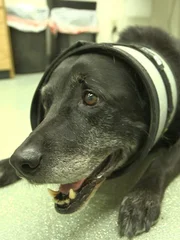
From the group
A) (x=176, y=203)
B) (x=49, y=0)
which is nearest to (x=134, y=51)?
(x=176, y=203)

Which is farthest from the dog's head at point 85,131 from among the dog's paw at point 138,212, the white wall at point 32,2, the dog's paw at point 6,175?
the white wall at point 32,2

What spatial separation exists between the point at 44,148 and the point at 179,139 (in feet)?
1.89

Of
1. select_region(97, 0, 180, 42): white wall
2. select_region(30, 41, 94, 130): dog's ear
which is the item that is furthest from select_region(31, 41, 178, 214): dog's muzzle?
select_region(97, 0, 180, 42): white wall

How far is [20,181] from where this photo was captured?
115 cm

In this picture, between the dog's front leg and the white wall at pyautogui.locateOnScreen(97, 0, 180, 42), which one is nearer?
the dog's front leg

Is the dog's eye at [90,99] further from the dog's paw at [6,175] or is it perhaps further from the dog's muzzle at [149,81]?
the dog's paw at [6,175]

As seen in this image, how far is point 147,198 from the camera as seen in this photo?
894mm

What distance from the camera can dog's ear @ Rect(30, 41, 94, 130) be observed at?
109 cm

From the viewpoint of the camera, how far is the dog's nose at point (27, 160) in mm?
765

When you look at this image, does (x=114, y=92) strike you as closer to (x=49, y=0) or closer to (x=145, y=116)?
(x=145, y=116)

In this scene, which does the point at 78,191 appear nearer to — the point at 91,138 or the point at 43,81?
the point at 91,138

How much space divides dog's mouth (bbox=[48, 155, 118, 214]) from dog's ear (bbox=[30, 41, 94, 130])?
35 centimetres

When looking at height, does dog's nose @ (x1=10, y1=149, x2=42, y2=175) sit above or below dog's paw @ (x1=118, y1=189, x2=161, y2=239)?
above

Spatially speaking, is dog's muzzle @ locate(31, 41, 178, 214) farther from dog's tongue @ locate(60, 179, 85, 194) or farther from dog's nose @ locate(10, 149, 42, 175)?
dog's nose @ locate(10, 149, 42, 175)
